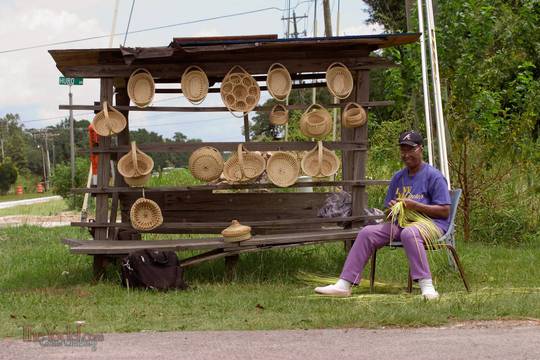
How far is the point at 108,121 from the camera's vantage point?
9570 millimetres

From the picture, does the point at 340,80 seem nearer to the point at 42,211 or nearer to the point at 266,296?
the point at 266,296

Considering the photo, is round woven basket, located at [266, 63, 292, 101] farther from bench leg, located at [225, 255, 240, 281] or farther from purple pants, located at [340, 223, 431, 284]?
purple pants, located at [340, 223, 431, 284]

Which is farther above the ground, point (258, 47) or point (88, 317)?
point (258, 47)

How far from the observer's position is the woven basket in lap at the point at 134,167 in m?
9.65

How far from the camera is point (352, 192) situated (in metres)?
10.1

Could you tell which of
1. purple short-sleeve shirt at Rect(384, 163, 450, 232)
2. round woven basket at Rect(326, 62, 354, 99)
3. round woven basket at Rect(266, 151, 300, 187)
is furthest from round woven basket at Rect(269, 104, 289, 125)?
purple short-sleeve shirt at Rect(384, 163, 450, 232)

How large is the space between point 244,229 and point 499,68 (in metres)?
5.67

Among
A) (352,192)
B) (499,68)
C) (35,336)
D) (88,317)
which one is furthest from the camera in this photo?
(499,68)

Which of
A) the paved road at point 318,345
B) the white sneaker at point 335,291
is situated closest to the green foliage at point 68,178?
the white sneaker at point 335,291

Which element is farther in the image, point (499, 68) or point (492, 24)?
point (499, 68)

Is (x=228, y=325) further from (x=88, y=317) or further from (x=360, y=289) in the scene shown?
(x=360, y=289)

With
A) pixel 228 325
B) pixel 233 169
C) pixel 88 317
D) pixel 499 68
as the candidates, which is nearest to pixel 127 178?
pixel 233 169

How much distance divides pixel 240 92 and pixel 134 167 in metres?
1.53

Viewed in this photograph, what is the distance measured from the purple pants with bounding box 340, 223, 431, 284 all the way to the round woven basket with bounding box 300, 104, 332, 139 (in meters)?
2.15
